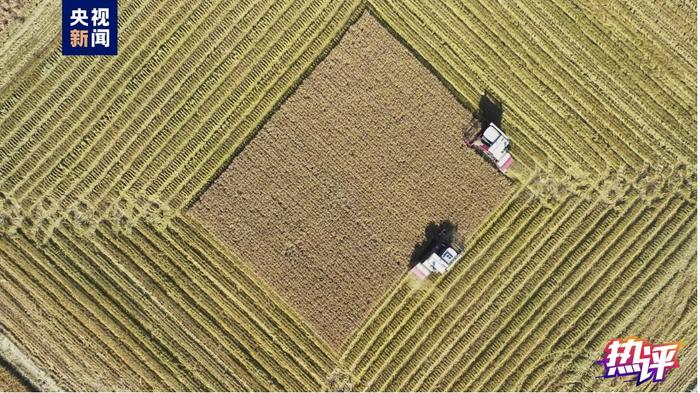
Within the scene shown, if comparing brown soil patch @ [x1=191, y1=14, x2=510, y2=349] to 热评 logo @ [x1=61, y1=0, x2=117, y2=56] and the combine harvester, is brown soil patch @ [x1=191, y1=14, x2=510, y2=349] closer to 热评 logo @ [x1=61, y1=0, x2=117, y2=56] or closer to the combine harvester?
the combine harvester

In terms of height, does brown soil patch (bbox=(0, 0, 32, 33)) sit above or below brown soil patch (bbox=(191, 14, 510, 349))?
below

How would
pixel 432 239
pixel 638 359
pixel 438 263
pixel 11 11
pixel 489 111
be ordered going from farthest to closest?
pixel 638 359 < pixel 489 111 < pixel 432 239 < pixel 11 11 < pixel 438 263

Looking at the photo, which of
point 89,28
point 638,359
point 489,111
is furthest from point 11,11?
point 638,359

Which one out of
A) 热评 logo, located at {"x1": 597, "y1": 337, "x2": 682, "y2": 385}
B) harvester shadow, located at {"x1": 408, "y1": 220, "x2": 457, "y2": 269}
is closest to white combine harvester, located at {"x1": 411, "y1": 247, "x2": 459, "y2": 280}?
harvester shadow, located at {"x1": 408, "y1": 220, "x2": 457, "y2": 269}

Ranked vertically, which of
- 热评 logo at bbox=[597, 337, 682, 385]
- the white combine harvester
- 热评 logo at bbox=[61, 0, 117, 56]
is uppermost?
热评 logo at bbox=[597, 337, 682, 385]

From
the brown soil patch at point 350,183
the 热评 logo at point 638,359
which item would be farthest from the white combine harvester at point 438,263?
the 热评 logo at point 638,359

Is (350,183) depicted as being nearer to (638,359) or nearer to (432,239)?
(432,239)

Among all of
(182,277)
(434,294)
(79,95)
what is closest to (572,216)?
(434,294)

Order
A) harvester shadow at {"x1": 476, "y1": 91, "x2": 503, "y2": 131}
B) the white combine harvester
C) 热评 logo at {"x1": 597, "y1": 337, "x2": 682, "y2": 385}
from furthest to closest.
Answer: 热评 logo at {"x1": 597, "y1": 337, "x2": 682, "y2": 385} → harvester shadow at {"x1": 476, "y1": 91, "x2": 503, "y2": 131} → the white combine harvester
